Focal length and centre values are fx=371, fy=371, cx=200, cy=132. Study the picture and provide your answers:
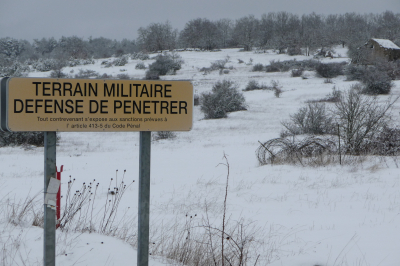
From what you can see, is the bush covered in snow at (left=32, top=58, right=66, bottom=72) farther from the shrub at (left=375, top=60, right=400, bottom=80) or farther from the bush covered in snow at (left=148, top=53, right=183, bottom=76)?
the shrub at (left=375, top=60, right=400, bottom=80)

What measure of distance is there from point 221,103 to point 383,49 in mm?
28962

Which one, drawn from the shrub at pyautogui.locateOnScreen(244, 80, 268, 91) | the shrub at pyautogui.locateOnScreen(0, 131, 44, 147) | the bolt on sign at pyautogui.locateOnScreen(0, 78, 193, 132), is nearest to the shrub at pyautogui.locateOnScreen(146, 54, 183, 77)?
the shrub at pyautogui.locateOnScreen(244, 80, 268, 91)

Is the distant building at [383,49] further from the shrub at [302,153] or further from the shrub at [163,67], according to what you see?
the shrub at [302,153]

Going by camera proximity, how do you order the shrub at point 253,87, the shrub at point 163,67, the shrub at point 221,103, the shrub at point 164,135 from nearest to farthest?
the shrub at point 164,135 → the shrub at point 221,103 → the shrub at point 253,87 → the shrub at point 163,67

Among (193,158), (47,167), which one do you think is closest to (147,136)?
(47,167)

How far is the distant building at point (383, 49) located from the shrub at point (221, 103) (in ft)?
82.3

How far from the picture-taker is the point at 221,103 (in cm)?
2405

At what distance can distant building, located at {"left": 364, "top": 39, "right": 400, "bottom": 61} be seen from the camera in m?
43.2

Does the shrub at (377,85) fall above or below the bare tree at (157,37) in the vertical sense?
below

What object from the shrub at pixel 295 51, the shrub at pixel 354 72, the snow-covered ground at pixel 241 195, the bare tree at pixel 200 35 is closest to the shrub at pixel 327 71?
the shrub at pixel 354 72

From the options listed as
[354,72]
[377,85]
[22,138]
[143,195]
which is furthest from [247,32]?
[143,195]

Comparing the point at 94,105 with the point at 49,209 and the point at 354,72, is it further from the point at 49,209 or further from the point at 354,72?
the point at 354,72

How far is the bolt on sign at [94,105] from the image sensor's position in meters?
2.20

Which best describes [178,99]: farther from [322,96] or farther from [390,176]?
[322,96]
